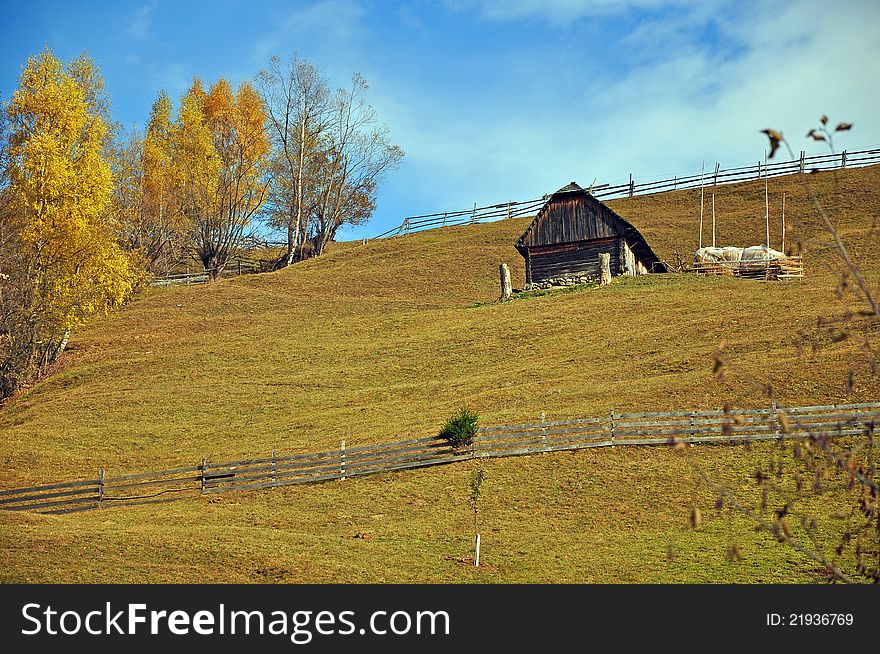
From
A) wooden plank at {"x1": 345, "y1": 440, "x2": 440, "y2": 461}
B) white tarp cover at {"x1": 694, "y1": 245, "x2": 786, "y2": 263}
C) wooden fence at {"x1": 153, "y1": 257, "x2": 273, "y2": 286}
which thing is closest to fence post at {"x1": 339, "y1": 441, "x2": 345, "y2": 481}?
wooden plank at {"x1": 345, "y1": 440, "x2": 440, "y2": 461}

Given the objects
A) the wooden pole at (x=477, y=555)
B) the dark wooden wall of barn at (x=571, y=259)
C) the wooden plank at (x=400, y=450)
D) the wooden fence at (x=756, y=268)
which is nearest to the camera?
the wooden pole at (x=477, y=555)

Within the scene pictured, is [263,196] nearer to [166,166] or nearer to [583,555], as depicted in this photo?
[166,166]

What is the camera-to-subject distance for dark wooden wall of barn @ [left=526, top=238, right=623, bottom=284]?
5928cm

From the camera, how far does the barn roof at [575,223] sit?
193 ft

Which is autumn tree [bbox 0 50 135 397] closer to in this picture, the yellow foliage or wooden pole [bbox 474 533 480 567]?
the yellow foliage

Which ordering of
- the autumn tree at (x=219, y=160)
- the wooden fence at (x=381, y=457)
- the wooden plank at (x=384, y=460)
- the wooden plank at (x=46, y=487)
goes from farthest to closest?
the autumn tree at (x=219, y=160) < the wooden plank at (x=384, y=460) < the wooden fence at (x=381, y=457) < the wooden plank at (x=46, y=487)

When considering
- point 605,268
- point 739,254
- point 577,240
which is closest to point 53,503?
point 605,268

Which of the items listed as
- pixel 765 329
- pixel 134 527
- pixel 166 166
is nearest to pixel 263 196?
pixel 166 166

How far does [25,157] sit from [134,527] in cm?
2622

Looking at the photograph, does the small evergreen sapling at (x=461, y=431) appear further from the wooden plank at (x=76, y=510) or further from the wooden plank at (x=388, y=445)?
the wooden plank at (x=76, y=510)

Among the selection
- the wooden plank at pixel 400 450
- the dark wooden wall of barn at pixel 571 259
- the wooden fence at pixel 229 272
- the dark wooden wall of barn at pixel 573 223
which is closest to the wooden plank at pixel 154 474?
the wooden plank at pixel 400 450

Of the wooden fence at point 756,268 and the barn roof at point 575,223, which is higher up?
the barn roof at point 575,223

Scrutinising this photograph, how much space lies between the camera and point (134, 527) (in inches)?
988

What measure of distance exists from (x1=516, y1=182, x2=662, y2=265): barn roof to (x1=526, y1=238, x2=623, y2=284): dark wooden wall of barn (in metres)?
0.55
